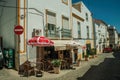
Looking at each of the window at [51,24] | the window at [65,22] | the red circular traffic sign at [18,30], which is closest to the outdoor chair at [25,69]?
the red circular traffic sign at [18,30]

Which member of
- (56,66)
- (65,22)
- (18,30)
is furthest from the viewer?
(65,22)

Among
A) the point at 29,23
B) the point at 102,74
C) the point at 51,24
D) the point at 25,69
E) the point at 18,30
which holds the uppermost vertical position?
the point at 51,24

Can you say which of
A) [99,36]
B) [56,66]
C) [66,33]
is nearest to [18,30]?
[56,66]

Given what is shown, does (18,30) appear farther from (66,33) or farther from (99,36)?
(99,36)

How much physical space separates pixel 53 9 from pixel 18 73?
8147mm

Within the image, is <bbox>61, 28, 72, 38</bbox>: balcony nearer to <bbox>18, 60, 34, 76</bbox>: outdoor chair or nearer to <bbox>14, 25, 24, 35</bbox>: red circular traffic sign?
<bbox>14, 25, 24, 35</bbox>: red circular traffic sign

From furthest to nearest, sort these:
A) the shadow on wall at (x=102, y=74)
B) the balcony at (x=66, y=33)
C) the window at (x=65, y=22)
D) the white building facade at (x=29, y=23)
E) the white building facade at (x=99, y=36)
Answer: the white building facade at (x=99, y=36), the window at (x=65, y=22), the balcony at (x=66, y=33), the white building facade at (x=29, y=23), the shadow on wall at (x=102, y=74)

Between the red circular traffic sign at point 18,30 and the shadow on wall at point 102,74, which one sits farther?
the red circular traffic sign at point 18,30

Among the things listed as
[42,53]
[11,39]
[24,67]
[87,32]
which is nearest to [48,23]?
[42,53]

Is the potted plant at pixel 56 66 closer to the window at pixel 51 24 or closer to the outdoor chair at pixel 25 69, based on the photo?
the outdoor chair at pixel 25 69

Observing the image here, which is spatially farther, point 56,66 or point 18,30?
point 56,66

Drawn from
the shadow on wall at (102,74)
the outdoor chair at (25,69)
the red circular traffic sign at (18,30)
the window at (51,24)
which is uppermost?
the window at (51,24)

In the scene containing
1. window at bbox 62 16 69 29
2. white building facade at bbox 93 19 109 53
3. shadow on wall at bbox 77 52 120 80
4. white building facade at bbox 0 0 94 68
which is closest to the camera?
shadow on wall at bbox 77 52 120 80

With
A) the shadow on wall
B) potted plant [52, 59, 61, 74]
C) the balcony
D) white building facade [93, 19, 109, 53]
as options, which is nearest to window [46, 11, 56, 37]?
the balcony
